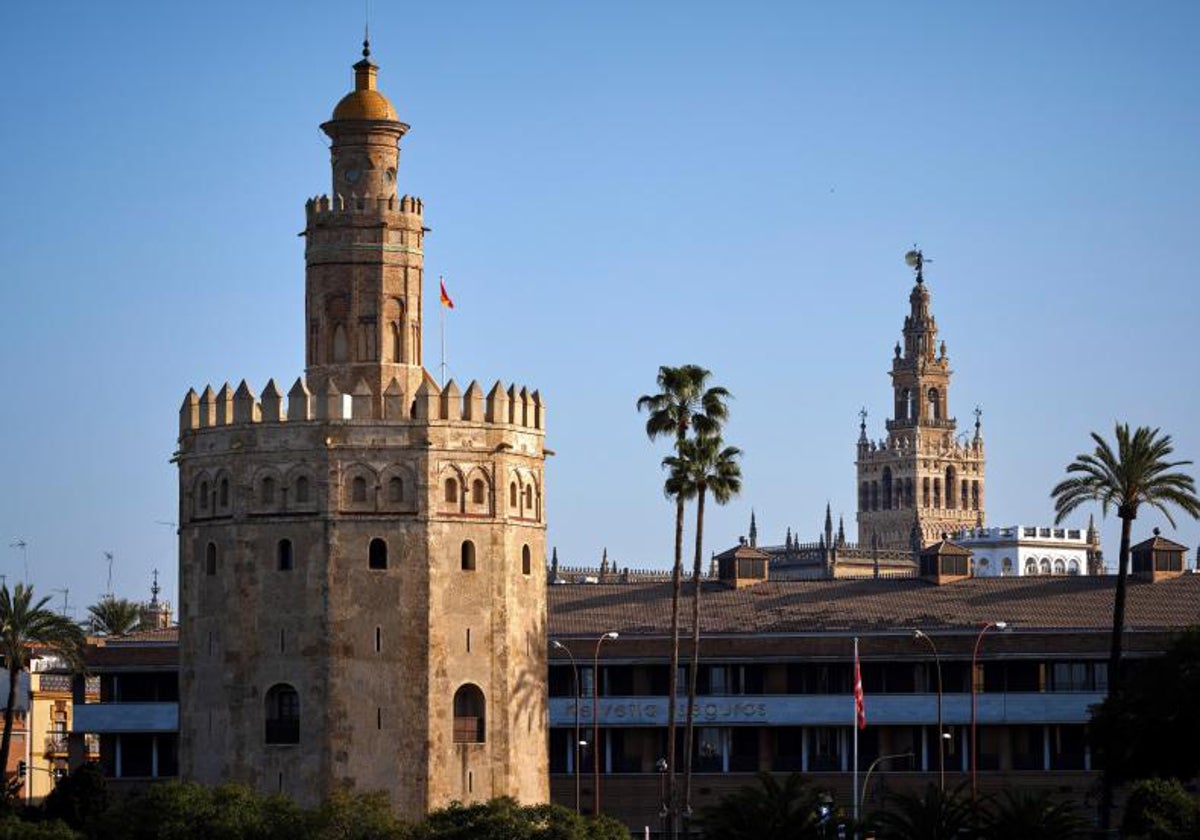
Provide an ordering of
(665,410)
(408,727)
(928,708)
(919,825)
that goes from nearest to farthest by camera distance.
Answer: (919,825), (408,727), (665,410), (928,708)

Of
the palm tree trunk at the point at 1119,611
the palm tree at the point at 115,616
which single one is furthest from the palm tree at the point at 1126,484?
the palm tree at the point at 115,616

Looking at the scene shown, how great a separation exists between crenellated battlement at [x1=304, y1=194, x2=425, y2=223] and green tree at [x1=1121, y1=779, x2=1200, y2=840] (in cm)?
2970

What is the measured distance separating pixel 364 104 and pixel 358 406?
→ 411 inches

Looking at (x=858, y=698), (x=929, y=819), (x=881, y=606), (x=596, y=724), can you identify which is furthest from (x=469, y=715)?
(x=881, y=606)

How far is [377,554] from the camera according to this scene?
88.0 m

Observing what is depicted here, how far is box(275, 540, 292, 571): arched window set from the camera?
290ft

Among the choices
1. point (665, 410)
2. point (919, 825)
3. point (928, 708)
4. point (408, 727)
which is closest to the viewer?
point (919, 825)

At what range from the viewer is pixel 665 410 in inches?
3996

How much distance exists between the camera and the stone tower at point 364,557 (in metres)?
87.2

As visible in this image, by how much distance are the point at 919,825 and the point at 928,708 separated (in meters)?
41.5

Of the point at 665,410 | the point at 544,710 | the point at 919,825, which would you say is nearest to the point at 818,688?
the point at 665,410

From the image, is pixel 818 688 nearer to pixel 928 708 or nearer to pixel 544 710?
pixel 928 708

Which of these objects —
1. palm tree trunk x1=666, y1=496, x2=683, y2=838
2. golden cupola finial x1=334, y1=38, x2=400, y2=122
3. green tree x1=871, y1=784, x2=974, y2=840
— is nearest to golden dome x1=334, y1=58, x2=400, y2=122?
golden cupola finial x1=334, y1=38, x2=400, y2=122

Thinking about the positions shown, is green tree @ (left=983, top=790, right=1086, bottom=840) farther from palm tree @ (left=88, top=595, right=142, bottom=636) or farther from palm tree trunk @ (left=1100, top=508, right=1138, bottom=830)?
palm tree @ (left=88, top=595, right=142, bottom=636)
